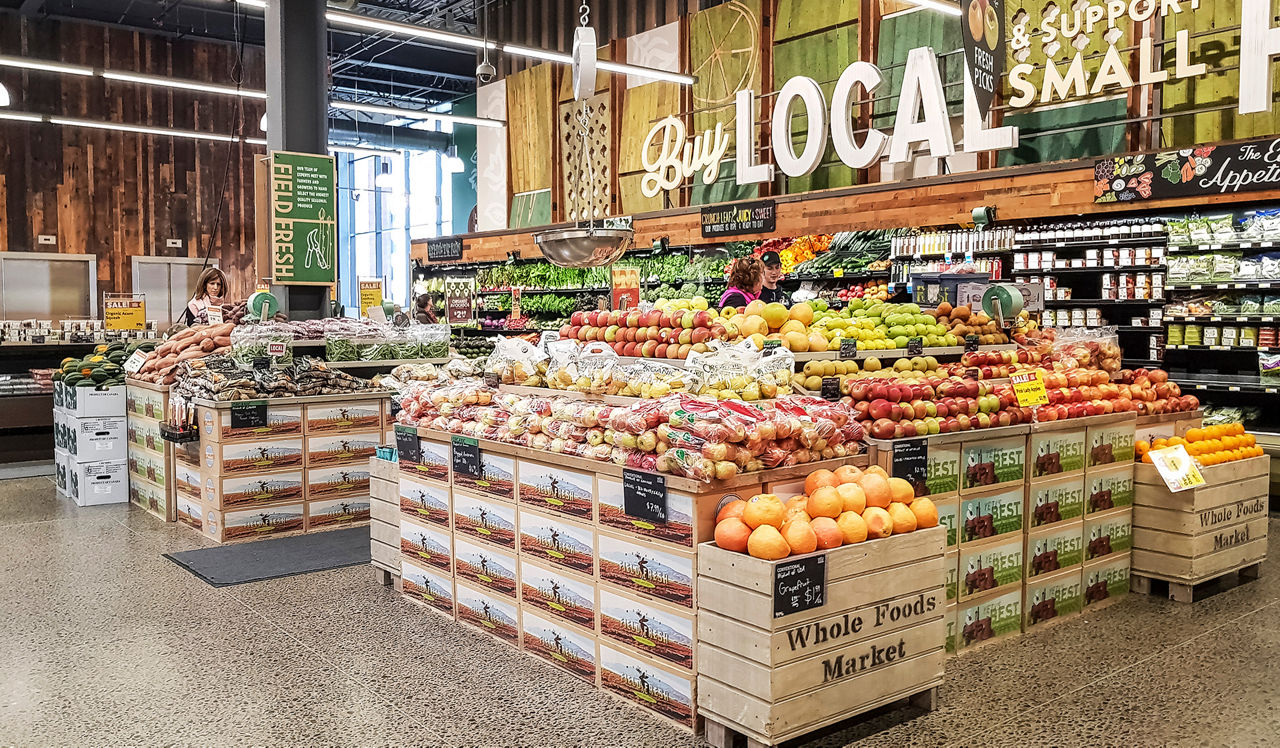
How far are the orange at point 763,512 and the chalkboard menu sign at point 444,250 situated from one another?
43.6ft

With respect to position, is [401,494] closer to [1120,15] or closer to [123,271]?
[1120,15]

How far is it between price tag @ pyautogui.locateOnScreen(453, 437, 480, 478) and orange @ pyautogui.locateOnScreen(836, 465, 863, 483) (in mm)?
1609

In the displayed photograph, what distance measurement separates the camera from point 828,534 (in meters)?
3.06

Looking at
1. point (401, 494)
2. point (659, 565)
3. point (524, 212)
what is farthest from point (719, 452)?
point (524, 212)

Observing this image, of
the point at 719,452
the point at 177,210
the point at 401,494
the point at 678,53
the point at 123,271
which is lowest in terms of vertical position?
the point at 401,494

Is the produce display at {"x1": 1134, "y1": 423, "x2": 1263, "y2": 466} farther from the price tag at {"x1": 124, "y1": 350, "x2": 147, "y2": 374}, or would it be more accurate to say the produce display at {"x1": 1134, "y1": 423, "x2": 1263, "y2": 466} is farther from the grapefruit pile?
the price tag at {"x1": 124, "y1": 350, "x2": 147, "y2": 374}

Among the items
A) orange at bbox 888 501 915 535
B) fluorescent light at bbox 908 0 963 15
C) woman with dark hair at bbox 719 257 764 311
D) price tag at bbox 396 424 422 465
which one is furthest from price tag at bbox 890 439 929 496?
fluorescent light at bbox 908 0 963 15

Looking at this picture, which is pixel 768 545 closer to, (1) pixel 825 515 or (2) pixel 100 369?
(1) pixel 825 515

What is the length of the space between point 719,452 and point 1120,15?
24.5 feet

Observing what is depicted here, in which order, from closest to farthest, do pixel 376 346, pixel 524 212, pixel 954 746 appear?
1. pixel 954 746
2. pixel 376 346
3. pixel 524 212

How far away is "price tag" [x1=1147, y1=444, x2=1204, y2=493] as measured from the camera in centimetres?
461

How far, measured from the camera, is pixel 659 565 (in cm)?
333

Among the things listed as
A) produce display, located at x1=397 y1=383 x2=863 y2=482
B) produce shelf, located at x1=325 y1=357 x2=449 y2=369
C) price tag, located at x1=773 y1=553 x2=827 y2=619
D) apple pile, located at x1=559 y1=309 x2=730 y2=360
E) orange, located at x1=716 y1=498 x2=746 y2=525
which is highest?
apple pile, located at x1=559 y1=309 x2=730 y2=360

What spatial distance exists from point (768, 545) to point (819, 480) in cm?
55
